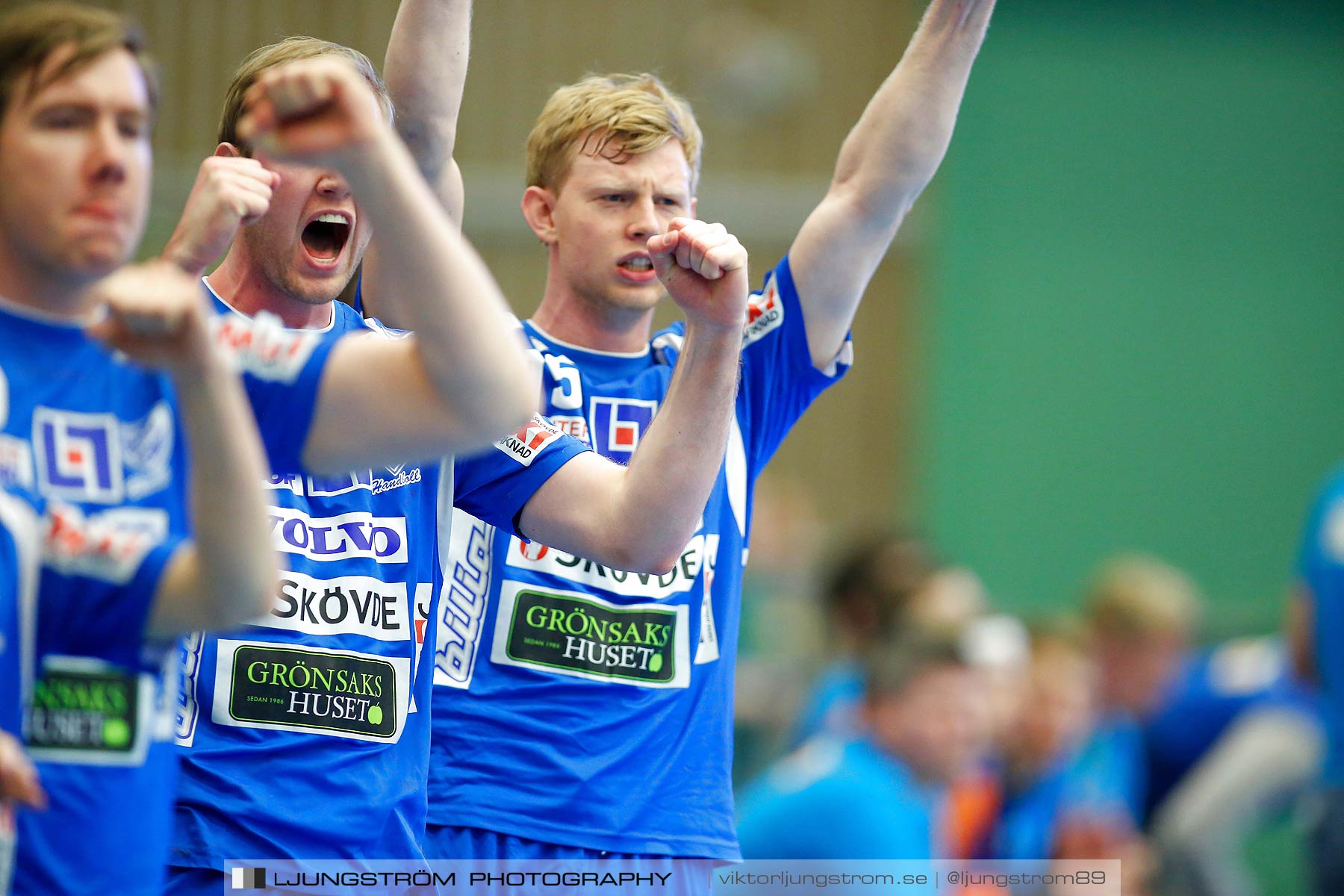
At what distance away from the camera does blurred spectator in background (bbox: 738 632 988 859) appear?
4.74 meters

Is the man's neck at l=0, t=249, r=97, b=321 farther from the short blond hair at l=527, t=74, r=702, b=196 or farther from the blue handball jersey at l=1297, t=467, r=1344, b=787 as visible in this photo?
the blue handball jersey at l=1297, t=467, r=1344, b=787

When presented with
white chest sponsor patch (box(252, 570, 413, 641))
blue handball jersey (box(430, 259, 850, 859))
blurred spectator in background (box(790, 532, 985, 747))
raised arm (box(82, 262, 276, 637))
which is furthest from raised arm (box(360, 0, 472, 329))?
blurred spectator in background (box(790, 532, 985, 747))

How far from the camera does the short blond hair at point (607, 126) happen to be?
343 centimetres

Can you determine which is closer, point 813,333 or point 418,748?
point 418,748

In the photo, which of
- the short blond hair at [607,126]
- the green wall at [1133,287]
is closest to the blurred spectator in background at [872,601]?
the short blond hair at [607,126]

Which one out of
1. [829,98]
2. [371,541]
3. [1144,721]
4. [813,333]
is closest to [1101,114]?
[829,98]

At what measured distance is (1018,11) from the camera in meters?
12.5

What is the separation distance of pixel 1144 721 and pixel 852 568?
8.85 feet

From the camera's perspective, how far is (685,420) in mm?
2697

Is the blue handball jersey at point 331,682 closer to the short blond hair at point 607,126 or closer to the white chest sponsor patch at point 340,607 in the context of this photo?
the white chest sponsor patch at point 340,607

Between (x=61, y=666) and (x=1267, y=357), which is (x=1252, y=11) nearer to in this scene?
(x=1267, y=357)

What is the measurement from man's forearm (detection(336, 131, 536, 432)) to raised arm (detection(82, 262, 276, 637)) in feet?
0.85

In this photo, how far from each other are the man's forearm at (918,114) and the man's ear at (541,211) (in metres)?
0.69

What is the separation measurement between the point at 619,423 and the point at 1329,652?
3.45 metres
